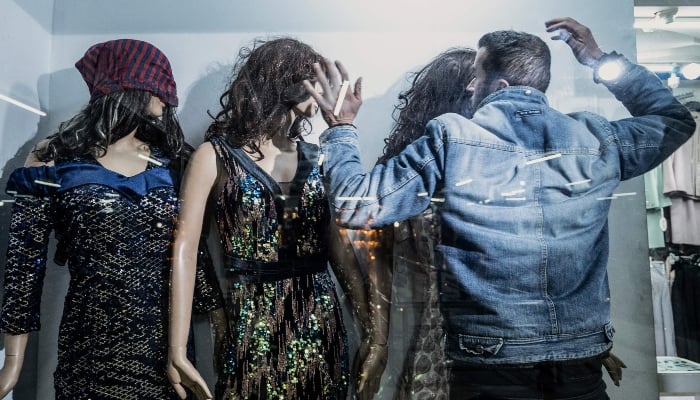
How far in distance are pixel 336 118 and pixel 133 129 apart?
2.25 ft

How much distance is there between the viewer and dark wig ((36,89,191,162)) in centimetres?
170

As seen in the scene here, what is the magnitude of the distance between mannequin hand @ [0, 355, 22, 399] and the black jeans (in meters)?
1.31

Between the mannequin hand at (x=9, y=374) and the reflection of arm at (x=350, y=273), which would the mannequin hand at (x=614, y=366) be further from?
the mannequin hand at (x=9, y=374)

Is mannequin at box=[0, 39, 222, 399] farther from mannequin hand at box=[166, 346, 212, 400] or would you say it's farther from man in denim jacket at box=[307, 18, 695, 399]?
man in denim jacket at box=[307, 18, 695, 399]

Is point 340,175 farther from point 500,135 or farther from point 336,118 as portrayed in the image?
point 500,135

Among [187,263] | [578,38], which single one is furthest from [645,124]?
[187,263]

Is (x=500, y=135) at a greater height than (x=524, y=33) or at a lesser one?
lesser

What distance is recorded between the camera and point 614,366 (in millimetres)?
1672

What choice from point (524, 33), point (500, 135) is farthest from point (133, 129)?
point (524, 33)

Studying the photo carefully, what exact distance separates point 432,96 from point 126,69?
3.29 ft

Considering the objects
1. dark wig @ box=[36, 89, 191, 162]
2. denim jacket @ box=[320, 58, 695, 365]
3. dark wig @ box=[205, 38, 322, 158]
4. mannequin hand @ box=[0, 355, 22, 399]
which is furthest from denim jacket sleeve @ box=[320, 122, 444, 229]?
mannequin hand @ box=[0, 355, 22, 399]

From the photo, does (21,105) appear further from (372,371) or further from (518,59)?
(518,59)

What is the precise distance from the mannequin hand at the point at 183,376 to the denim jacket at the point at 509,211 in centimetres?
61

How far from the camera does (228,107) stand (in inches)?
67.5
